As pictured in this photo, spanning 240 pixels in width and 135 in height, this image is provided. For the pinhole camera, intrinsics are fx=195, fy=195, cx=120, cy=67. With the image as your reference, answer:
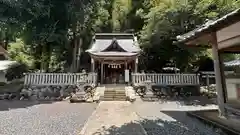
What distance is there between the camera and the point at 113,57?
603 inches

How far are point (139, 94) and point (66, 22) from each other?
25.9 feet

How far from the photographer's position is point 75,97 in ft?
36.8

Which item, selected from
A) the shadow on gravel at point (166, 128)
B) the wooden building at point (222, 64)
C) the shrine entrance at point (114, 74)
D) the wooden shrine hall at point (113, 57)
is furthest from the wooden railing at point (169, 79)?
the shadow on gravel at point (166, 128)

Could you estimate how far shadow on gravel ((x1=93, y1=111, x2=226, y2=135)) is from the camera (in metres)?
4.89

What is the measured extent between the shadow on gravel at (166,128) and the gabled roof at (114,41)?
423 inches

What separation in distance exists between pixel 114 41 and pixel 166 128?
12.6 m

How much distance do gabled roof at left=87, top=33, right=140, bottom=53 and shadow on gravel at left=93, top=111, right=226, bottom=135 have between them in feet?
35.3

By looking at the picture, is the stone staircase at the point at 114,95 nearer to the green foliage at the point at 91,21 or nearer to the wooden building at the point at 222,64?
the green foliage at the point at 91,21

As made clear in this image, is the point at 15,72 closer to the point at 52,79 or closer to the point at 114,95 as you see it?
the point at 52,79

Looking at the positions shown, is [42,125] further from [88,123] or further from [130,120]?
[130,120]

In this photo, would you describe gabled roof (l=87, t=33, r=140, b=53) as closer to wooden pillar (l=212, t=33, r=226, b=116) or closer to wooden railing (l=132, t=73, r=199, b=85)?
wooden railing (l=132, t=73, r=199, b=85)

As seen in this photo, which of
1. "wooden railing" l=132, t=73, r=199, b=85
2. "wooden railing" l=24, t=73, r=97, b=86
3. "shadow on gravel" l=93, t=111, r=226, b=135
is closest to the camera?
"shadow on gravel" l=93, t=111, r=226, b=135

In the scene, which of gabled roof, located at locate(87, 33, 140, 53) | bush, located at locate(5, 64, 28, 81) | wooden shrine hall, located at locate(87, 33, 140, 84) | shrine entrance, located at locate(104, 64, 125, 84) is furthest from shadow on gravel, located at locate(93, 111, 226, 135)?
bush, located at locate(5, 64, 28, 81)

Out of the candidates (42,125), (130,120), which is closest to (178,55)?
(130,120)
